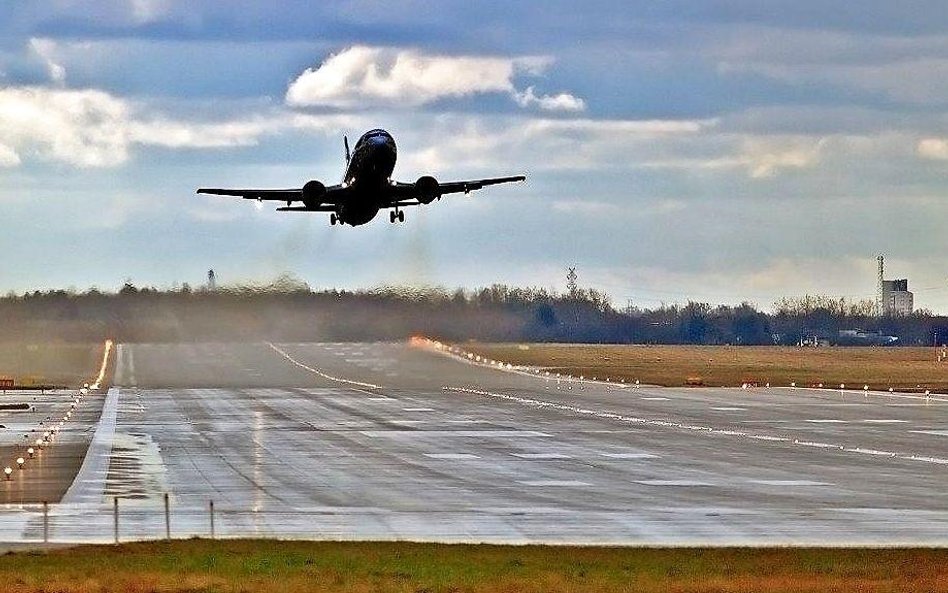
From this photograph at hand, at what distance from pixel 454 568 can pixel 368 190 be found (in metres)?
49.9

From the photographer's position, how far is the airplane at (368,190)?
3620 inches

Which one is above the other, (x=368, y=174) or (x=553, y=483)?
(x=368, y=174)

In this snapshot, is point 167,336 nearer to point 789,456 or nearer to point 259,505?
point 789,456

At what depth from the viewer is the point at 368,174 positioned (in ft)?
304

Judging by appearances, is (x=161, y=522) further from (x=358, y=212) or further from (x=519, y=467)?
(x=358, y=212)

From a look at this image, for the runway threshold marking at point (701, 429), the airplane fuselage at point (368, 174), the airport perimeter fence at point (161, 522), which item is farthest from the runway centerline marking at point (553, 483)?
the airplane fuselage at point (368, 174)

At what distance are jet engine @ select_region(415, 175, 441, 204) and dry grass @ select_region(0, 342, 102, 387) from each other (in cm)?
7827

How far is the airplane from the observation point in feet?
302

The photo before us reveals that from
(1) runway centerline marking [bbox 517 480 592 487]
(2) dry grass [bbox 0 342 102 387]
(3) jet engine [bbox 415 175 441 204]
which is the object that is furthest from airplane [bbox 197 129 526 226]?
(2) dry grass [bbox 0 342 102 387]

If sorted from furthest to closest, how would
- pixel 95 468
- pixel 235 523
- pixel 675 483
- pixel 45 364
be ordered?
pixel 45 364
pixel 95 468
pixel 675 483
pixel 235 523

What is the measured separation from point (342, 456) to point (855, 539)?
35593 millimetres

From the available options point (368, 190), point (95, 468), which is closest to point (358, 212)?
point (368, 190)

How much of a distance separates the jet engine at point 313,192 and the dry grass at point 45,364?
244 feet

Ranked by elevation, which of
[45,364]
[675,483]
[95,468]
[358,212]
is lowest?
[675,483]
